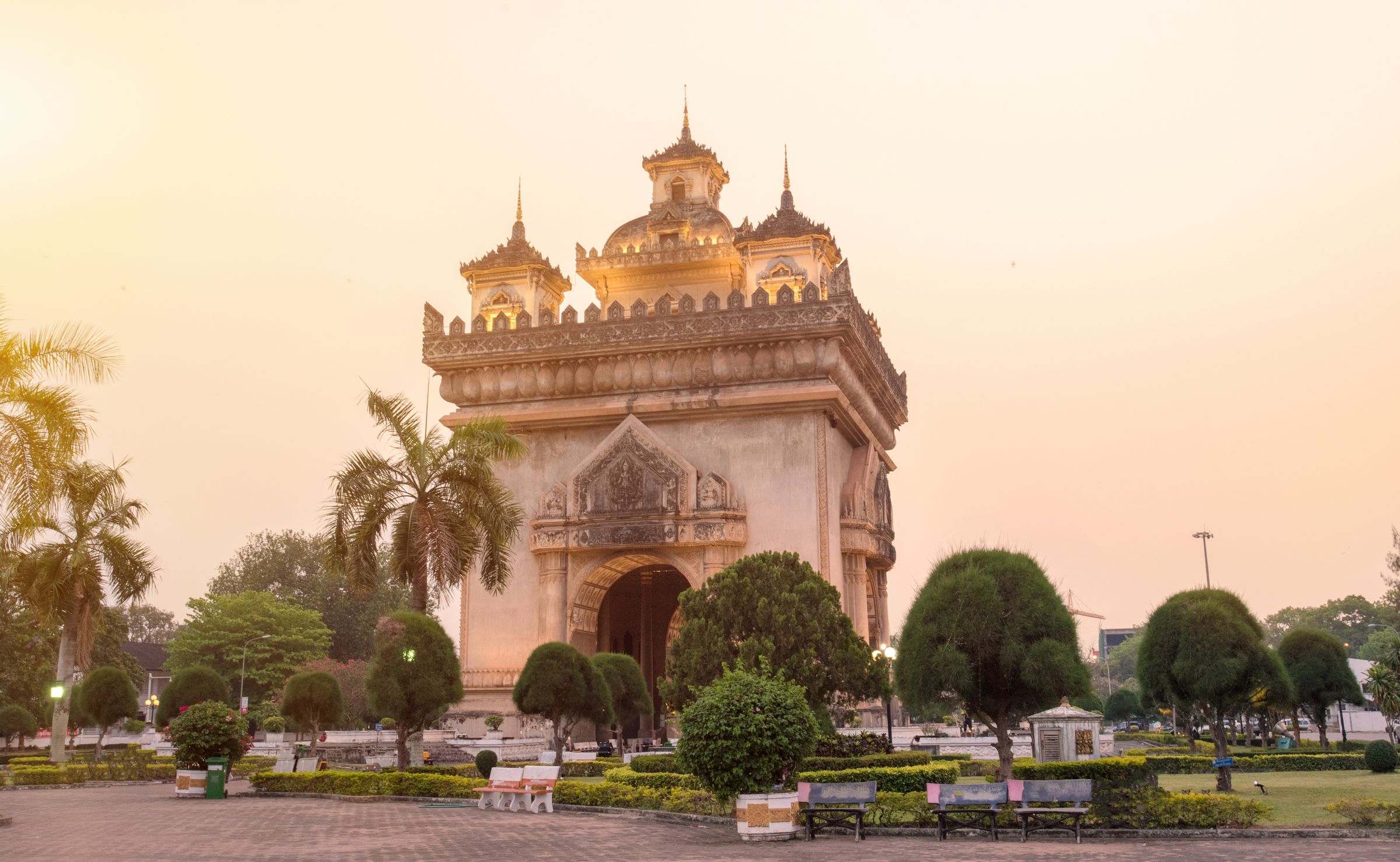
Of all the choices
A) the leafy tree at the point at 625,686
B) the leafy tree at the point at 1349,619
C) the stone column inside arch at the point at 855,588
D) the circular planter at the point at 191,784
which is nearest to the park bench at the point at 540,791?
the circular planter at the point at 191,784

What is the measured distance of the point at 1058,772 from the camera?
51.2 feet

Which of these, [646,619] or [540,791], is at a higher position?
[646,619]

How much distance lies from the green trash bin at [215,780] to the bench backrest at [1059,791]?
47.4 feet

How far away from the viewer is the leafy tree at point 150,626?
349 ft

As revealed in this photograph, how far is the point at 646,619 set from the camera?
40688 millimetres

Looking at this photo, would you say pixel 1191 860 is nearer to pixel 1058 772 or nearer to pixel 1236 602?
pixel 1058 772

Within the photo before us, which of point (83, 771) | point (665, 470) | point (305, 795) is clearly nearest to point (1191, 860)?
point (305, 795)

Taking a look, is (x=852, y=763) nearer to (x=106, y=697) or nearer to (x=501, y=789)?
(x=501, y=789)

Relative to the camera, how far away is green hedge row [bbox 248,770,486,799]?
→ 19812mm

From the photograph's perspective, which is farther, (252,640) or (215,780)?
(252,640)

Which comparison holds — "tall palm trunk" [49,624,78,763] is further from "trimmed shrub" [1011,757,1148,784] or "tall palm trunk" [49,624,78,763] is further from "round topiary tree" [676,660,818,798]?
"trimmed shrub" [1011,757,1148,784]

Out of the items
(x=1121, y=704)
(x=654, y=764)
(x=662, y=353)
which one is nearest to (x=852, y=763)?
(x=654, y=764)

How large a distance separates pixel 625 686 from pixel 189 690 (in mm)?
13395

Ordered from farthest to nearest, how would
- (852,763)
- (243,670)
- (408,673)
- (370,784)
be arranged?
(243,670), (408,673), (370,784), (852,763)
